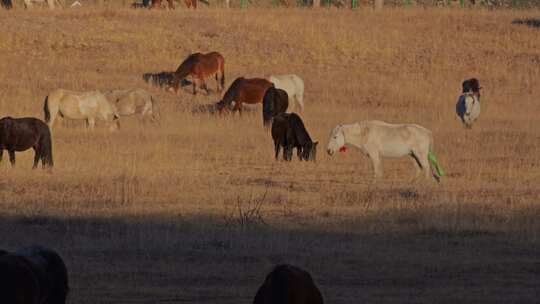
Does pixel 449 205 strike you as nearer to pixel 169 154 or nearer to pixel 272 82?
pixel 169 154

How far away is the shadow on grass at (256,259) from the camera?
11125 mm

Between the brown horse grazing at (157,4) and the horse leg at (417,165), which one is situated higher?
the brown horse grazing at (157,4)

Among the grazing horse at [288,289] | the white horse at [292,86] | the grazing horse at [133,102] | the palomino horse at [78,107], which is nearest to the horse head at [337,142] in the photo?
the palomino horse at [78,107]

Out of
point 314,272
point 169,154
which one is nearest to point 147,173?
point 169,154

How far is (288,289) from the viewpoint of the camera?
8.58 metres

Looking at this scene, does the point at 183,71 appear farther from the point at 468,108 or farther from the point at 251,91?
the point at 468,108

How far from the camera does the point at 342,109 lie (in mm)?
34344

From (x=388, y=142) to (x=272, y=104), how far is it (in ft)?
32.7

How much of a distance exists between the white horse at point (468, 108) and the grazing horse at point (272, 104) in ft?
13.4

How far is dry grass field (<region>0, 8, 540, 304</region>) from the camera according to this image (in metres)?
12.2

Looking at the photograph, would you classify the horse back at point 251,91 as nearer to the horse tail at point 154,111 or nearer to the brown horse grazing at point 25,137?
the horse tail at point 154,111

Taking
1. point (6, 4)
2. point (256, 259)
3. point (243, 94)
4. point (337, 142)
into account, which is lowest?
point (256, 259)

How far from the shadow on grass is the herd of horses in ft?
6.66

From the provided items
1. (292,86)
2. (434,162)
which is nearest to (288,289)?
(434,162)
